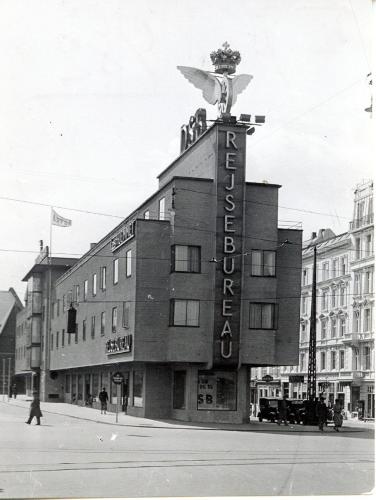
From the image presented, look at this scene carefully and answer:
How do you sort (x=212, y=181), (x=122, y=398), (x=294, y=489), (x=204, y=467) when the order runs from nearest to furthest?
(x=294, y=489) < (x=204, y=467) < (x=212, y=181) < (x=122, y=398)

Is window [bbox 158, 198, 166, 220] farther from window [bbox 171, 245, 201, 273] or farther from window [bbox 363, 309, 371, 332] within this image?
window [bbox 363, 309, 371, 332]

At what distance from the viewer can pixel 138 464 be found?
729 inches

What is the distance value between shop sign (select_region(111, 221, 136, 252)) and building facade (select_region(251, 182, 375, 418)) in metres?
21.9

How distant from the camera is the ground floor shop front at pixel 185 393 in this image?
41.7 metres

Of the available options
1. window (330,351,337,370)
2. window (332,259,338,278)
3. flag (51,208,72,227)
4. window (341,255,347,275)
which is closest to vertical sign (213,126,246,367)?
flag (51,208,72,227)

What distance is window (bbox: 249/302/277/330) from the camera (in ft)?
137

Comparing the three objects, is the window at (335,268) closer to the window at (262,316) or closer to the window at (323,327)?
the window at (323,327)

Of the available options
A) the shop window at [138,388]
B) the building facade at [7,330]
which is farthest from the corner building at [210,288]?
the building facade at [7,330]

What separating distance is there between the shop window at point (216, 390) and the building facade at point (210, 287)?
0.17ft

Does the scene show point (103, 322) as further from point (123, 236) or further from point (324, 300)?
point (324, 300)

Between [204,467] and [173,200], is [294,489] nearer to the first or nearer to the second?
[204,467]

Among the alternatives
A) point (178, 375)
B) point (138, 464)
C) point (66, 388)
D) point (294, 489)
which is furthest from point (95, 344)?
point (294, 489)

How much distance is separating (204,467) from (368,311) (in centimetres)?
5427

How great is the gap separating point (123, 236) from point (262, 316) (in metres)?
9.39
